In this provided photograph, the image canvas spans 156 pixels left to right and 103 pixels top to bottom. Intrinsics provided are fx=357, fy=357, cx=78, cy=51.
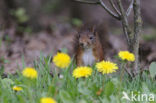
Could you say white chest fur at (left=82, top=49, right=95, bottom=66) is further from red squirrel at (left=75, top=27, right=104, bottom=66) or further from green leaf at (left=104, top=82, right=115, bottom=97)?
green leaf at (left=104, top=82, right=115, bottom=97)

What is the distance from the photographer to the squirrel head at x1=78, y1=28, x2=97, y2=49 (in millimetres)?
4539

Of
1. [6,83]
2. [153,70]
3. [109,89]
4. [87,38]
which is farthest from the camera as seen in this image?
[87,38]

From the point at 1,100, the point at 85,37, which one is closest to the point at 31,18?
the point at 85,37

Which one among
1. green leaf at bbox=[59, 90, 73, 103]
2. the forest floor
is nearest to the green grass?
green leaf at bbox=[59, 90, 73, 103]

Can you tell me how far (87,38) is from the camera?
459 centimetres

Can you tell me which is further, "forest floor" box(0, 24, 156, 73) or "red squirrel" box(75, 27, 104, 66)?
"forest floor" box(0, 24, 156, 73)

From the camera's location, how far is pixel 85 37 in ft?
15.0

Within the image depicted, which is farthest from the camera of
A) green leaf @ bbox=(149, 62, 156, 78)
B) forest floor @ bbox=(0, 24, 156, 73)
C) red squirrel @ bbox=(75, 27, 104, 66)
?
forest floor @ bbox=(0, 24, 156, 73)

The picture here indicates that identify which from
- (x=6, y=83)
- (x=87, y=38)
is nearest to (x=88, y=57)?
(x=87, y=38)

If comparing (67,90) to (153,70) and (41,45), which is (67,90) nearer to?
(153,70)

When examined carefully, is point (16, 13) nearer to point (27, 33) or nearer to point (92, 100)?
point (27, 33)

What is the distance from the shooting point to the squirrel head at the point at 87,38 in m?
4.54

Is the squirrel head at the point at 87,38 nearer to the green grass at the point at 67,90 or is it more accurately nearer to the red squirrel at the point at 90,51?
the red squirrel at the point at 90,51

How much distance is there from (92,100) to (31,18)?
6.27m
